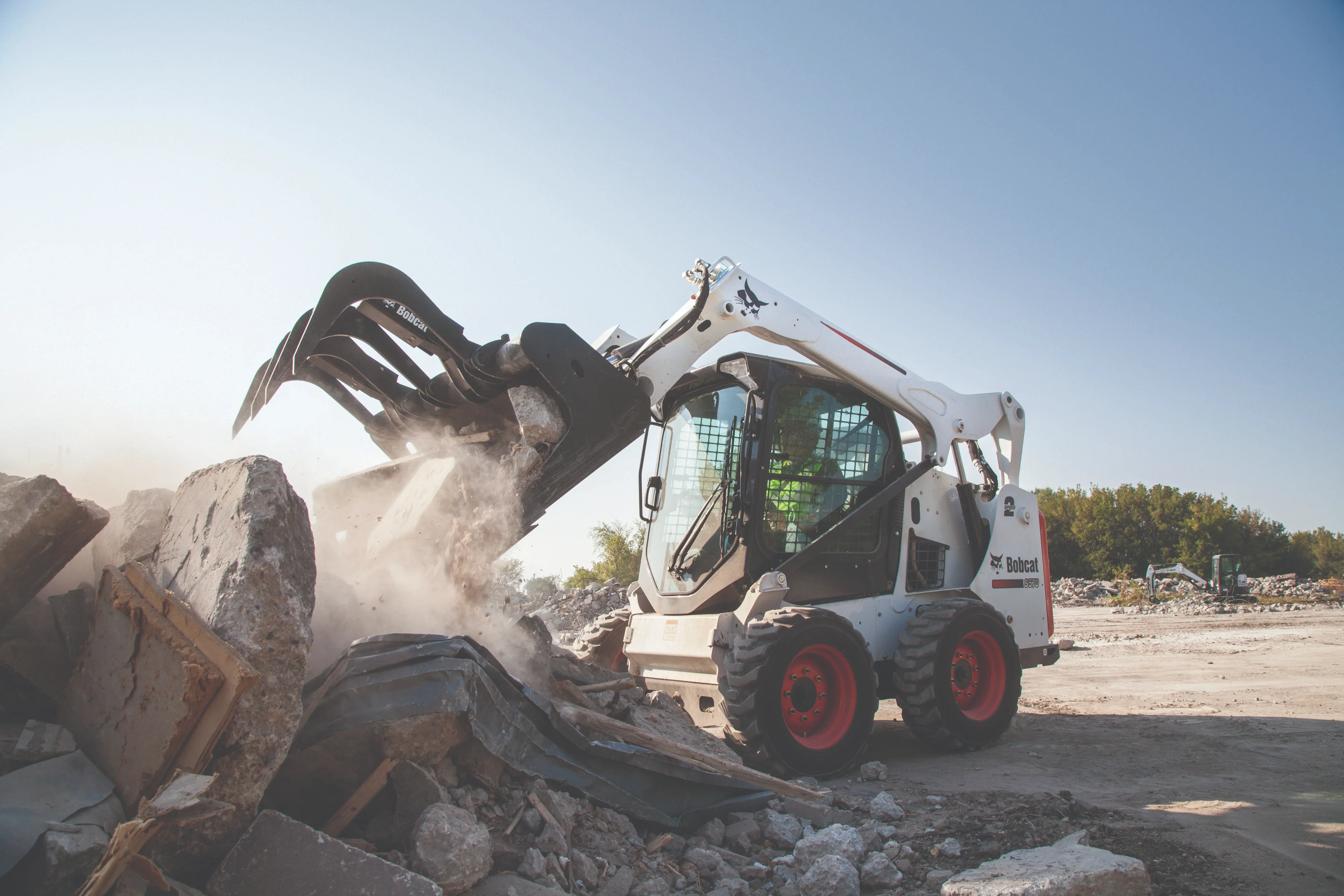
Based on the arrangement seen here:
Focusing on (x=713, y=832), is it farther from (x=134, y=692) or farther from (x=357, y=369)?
(x=357, y=369)

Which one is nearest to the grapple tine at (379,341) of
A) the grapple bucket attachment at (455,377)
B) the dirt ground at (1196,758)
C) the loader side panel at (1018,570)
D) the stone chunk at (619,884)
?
the grapple bucket attachment at (455,377)

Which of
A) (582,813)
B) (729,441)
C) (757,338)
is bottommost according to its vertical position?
(582,813)

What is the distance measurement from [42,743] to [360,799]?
0.98 meters

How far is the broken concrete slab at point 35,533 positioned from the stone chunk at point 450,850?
5.94 ft

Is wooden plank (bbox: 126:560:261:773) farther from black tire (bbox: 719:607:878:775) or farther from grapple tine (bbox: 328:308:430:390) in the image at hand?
black tire (bbox: 719:607:878:775)

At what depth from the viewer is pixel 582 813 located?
333 centimetres

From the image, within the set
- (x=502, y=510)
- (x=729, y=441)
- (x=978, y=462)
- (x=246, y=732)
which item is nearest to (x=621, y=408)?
(x=502, y=510)

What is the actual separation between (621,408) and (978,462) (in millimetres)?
3732

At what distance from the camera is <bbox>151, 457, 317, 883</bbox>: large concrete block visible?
242 cm

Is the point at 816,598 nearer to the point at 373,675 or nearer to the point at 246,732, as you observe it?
the point at 373,675

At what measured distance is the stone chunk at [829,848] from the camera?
11.1ft

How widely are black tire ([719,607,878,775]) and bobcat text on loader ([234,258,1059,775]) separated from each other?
0.01 meters

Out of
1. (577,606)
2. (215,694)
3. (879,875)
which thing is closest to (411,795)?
(215,694)

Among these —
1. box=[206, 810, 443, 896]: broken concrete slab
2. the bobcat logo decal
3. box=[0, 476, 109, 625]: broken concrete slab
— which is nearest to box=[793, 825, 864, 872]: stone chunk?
box=[206, 810, 443, 896]: broken concrete slab
